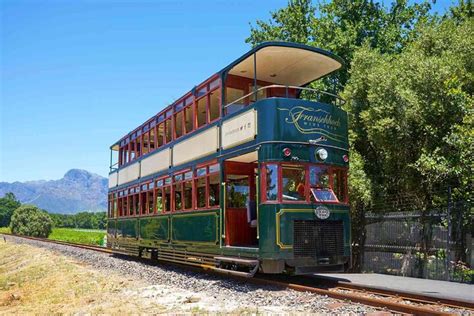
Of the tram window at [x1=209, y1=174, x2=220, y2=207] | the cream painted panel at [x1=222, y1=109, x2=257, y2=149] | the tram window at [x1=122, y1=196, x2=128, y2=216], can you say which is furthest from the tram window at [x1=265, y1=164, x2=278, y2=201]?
the tram window at [x1=122, y1=196, x2=128, y2=216]

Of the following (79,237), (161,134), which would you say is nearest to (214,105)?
(161,134)

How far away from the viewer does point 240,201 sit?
12.2m

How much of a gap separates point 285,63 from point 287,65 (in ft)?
0.56

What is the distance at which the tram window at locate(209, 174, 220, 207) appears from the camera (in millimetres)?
12045

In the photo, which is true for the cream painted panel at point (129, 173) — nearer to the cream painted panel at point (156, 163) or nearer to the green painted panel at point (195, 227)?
the cream painted panel at point (156, 163)

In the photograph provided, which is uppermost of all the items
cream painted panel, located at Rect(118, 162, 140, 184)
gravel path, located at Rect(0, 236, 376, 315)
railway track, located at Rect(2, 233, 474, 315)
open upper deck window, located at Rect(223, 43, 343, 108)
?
open upper deck window, located at Rect(223, 43, 343, 108)

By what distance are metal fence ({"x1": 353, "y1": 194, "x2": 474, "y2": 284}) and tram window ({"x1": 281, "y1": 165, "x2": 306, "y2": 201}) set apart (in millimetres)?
4052

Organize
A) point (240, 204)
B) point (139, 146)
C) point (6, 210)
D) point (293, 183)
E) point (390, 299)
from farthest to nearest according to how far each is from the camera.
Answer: point (6, 210) < point (139, 146) < point (240, 204) < point (293, 183) < point (390, 299)

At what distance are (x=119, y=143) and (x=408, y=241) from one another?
12436mm

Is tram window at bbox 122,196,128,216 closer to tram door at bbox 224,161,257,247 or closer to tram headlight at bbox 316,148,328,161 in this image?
tram door at bbox 224,161,257,247

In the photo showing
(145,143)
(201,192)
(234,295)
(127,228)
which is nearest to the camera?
(234,295)

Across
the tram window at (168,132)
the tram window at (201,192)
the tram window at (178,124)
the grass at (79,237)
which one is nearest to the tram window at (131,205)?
the tram window at (168,132)

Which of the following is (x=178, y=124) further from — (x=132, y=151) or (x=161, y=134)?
(x=132, y=151)

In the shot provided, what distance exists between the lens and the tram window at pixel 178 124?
587 inches
